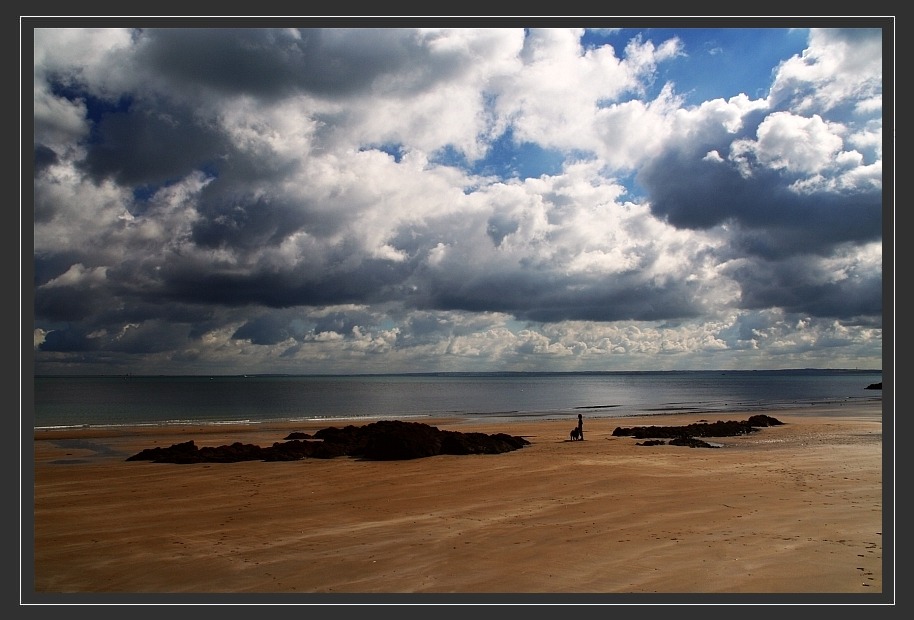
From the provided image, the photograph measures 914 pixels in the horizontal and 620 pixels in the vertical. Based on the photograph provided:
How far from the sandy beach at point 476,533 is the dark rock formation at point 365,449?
6.78ft

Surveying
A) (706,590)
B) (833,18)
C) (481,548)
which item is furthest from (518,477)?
(833,18)

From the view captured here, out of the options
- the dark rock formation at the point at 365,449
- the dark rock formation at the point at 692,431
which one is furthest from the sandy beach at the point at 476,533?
the dark rock formation at the point at 692,431

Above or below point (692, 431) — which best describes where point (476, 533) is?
above

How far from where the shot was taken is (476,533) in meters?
9.32

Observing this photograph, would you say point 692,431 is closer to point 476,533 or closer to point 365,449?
point 365,449

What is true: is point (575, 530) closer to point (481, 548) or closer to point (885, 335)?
point (481, 548)

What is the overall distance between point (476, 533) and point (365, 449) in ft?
38.0

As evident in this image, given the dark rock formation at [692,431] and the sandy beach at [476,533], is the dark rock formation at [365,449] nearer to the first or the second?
the sandy beach at [476,533]

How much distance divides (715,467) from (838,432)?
1390 cm

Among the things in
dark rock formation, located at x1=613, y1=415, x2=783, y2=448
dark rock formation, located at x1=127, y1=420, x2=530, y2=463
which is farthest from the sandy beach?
dark rock formation, located at x1=613, y1=415, x2=783, y2=448

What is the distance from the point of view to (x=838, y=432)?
25922 millimetres

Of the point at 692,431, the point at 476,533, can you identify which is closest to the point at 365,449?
the point at 476,533

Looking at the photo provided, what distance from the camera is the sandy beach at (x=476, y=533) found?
6.98 meters

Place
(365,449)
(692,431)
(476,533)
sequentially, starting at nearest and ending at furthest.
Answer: (476,533), (365,449), (692,431)
